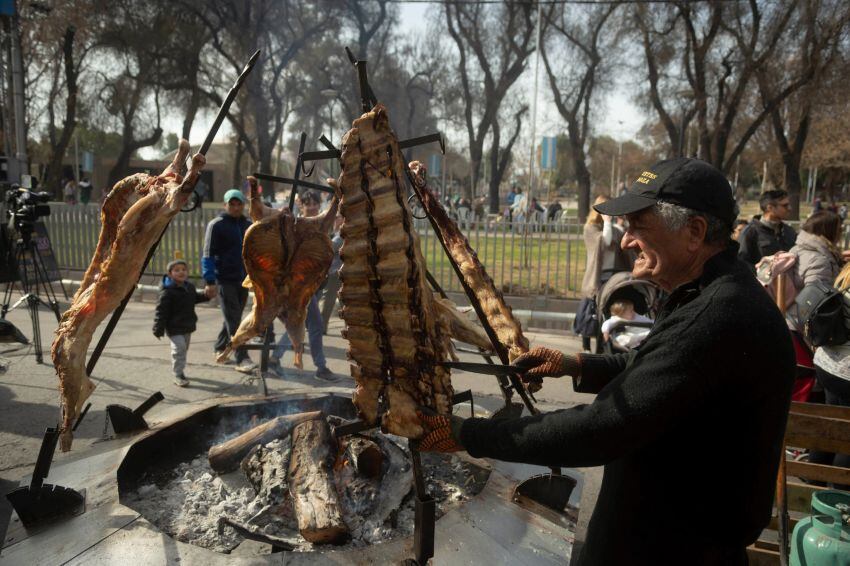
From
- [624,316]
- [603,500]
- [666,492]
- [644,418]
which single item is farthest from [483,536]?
[624,316]

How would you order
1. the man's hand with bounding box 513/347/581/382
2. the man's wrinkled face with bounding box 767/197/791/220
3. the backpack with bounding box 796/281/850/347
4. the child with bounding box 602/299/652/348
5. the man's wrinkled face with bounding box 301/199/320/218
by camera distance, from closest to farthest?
the man's hand with bounding box 513/347/581/382
the backpack with bounding box 796/281/850/347
the child with bounding box 602/299/652/348
the man's wrinkled face with bounding box 301/199/320/218
the man's wrinkled face with bounding box 767/197/791/220

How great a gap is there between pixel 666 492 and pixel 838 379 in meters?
2.80

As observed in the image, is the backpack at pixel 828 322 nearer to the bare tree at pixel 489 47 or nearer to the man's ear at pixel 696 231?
the man's ear at pixel 696 231

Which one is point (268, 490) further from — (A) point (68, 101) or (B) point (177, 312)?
(A) point (68, 101)

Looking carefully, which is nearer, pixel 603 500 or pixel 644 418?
pixel 644 418

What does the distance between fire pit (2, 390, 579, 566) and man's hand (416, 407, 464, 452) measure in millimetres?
684

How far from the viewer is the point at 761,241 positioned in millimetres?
6195

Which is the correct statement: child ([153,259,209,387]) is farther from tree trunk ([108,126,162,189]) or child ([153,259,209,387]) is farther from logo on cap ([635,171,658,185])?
tree trunk ([108,126,162,189])

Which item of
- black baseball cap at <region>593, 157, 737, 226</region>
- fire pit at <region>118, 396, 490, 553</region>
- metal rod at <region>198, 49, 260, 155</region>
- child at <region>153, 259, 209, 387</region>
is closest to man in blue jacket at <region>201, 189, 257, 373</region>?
child at <region>153, 259, 209, 387</region>

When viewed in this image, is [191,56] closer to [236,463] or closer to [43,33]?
[43,33]

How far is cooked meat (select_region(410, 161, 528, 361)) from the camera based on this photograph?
2760mm

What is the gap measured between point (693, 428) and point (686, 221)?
522 millimetres

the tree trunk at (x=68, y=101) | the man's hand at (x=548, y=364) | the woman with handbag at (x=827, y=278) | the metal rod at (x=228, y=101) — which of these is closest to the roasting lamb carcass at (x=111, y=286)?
the metal rod at (x=228, y=101)

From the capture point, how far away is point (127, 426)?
3.47m
